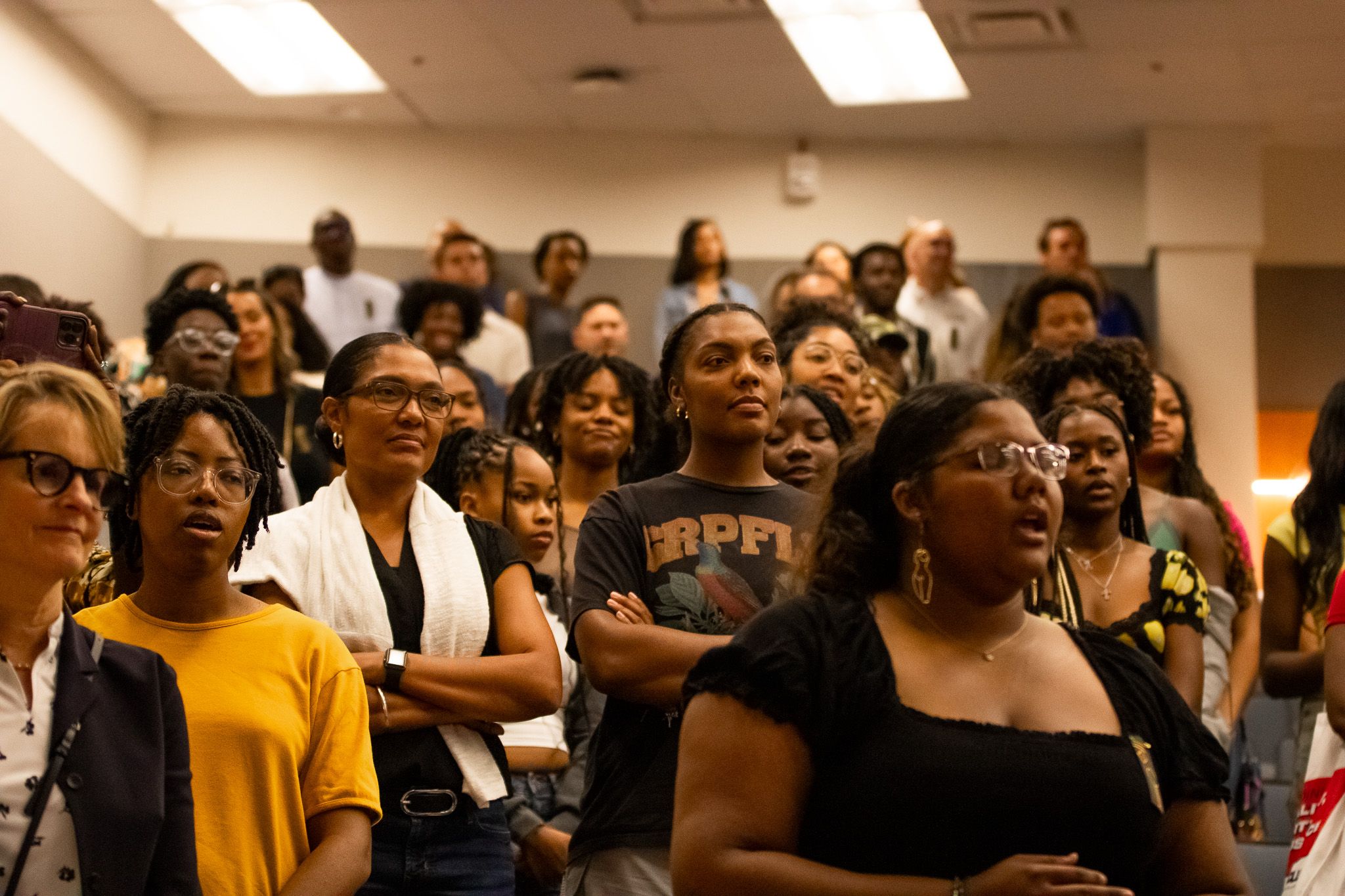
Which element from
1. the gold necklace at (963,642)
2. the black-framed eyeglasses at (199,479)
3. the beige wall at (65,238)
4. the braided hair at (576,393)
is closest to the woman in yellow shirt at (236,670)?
the black-framed eyeglasses at (199,479)

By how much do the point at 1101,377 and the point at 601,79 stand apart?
570cm

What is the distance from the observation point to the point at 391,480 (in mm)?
3412

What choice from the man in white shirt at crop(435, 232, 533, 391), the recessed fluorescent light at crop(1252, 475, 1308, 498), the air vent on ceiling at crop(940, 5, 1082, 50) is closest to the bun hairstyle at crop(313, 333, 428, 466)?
the man in white shirt at crop(435, 232, 533, 391)

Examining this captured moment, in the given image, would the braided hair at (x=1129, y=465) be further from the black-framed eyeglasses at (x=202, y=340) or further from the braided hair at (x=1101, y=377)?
the black-framed eyeglasses at (x=202, y=340)

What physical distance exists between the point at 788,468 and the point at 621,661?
109 cm

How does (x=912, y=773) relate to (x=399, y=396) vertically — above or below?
below

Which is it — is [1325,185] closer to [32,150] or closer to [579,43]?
[579,43]

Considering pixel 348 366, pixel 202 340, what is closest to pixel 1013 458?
pixel 348 366

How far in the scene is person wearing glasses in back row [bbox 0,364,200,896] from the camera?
2221mm

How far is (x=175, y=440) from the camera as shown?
113 inches

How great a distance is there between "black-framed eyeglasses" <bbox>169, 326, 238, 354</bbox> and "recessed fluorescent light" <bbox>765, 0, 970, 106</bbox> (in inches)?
181

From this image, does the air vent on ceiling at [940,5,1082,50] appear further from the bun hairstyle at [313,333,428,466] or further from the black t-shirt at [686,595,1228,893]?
the black t-shirt at [686,595,1228,893]

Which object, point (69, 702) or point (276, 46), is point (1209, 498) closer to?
point (69, 702)

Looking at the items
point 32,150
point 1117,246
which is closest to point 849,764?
point 32,150
